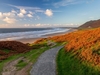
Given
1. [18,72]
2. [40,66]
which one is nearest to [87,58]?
[40,66]

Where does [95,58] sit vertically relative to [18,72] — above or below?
above

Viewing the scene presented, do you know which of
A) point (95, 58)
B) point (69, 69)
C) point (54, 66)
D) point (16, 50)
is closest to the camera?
point (95, 58)

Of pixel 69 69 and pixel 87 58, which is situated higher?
pixel 87 58

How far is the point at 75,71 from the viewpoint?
17.2 m

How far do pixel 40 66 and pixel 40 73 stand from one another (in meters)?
2.47

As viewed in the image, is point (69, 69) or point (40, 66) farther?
point (40, 66)

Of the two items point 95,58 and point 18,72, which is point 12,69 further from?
point 95,58

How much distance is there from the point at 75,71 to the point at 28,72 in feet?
18.4

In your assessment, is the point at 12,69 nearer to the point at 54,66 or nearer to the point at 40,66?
the point at 40,66

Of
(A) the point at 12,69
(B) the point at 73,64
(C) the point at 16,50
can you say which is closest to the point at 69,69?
(B) the point at 73,64

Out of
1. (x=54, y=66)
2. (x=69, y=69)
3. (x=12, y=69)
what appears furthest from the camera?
(x=12, y=69)

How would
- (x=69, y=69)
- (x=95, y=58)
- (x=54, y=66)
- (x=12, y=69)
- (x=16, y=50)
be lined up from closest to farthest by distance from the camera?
(x=95, y=58), (x=69, y=69), (x=54, y=66), (x=12, y=69), (x=16, y=50)

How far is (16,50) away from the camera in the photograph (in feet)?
123

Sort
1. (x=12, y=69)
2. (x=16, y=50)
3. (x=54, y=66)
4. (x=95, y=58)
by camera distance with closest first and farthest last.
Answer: (x=95, y=58)
(x=54, y=66)
(x=12, y=69)
(x=16, y=50)
